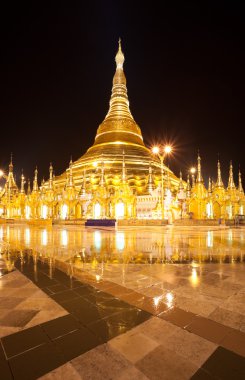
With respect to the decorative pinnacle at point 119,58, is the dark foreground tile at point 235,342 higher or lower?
lower

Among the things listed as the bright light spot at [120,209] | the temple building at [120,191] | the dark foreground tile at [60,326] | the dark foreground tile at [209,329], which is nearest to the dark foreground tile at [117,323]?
the dark foreground tile at [60,326]

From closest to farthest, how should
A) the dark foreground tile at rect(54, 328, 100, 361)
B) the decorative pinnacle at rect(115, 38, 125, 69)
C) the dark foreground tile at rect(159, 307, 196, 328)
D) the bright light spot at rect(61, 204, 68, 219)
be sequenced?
the dark foreground tile at rect(54, 328, 100, 361), the dark foreground tile at rect(159, 307, 196, 328), the bright light spot at rect(61, 204, 68, 219), the decorative pinnacle at rect(115, 38, 125, 69)

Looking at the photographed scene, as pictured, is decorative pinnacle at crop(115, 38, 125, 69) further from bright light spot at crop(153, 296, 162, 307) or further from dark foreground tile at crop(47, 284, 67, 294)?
bright light spot at crop(153, 296, 162, 307)

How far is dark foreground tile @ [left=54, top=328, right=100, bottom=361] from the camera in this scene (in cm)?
205

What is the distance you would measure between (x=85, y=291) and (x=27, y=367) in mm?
1860

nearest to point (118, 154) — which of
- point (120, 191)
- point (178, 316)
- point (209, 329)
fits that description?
point (120, 191)

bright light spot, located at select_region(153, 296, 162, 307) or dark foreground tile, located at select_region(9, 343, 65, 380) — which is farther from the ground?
dark foreground tile, located at select_region(9, 343, 65, 380)

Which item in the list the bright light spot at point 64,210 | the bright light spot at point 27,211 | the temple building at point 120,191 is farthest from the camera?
the bright light spot at point 27,211

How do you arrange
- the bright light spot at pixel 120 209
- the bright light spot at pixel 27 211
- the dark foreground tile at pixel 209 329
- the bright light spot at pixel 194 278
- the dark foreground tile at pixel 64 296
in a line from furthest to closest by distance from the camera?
the bright light spot at pixel 27 211
the bright light spot at pixel 120 209
the bright light spot at pixel 194 278
the dark foreground tile at pixel 64 296
the dark foreground tile at pixel 209 329

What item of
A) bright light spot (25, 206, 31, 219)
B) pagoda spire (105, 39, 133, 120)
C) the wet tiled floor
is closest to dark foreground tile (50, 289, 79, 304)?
the wet tiled floor

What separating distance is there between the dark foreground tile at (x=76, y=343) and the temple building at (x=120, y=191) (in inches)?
797

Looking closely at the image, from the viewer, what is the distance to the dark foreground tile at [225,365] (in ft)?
5.69

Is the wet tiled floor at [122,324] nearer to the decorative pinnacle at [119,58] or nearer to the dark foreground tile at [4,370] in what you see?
the dark foreground tile at [4,370]

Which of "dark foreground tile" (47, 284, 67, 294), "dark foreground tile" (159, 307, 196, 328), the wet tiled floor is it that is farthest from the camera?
"dark foreground tile" (47, 284, 67, 294)
